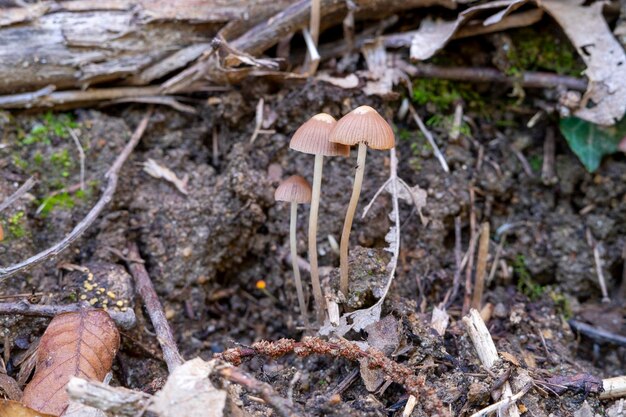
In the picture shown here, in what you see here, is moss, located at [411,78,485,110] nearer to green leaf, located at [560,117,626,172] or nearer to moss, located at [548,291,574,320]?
green leaf, located at [560,117,626,172]

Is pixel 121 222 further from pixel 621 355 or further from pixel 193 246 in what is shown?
pixel 621 355

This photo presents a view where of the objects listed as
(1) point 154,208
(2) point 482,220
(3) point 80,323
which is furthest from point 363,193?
(3) point 80,323

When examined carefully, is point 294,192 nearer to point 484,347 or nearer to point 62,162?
point 484,347

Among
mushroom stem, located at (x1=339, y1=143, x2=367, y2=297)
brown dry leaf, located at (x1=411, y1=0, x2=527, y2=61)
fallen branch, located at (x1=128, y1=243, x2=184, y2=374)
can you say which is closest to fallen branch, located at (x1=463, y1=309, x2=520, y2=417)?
mushroom stem, located at (x1=339, y1=143, x2=367, y2=297)

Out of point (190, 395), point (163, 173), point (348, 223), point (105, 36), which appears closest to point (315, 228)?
point (348, 223)

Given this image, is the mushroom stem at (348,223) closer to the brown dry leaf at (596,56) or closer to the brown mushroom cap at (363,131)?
the brown mushroom cap at (363,131)
